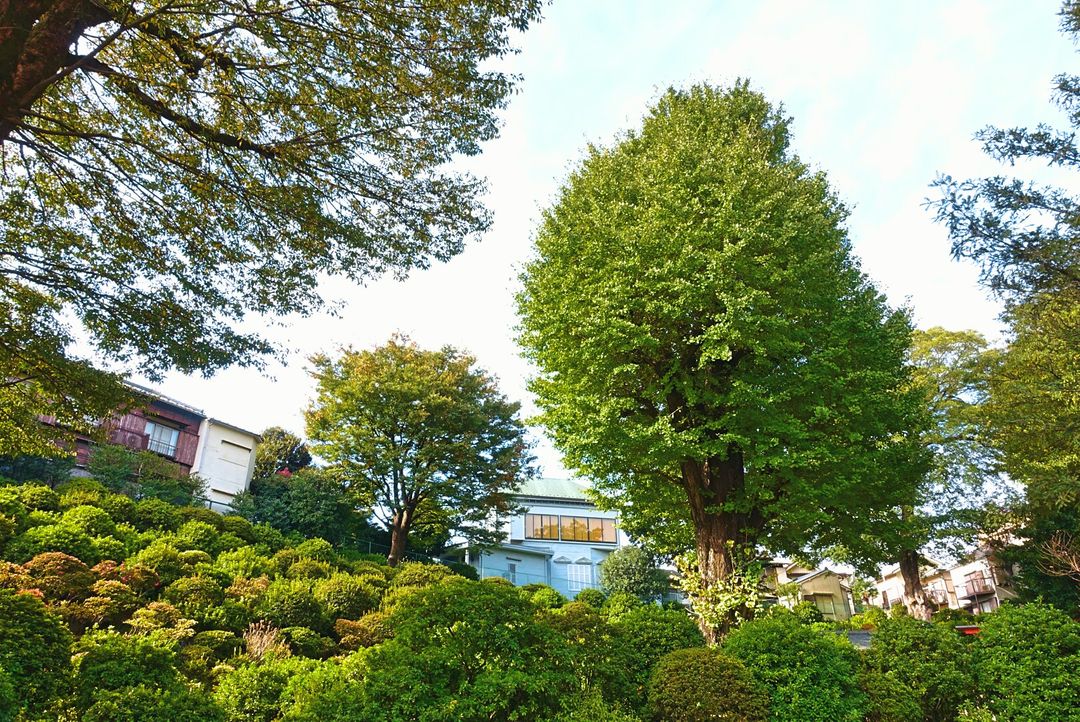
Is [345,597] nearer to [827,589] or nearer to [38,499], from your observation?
[38,499]

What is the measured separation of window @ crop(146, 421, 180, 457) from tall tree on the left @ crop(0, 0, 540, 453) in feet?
72.1

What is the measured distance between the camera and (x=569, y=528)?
39188 mm

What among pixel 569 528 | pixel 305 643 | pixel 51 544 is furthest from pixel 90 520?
pixel 569 528

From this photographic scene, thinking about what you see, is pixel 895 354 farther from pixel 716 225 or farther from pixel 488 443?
pixel 488 443

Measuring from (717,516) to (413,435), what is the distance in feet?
48.5

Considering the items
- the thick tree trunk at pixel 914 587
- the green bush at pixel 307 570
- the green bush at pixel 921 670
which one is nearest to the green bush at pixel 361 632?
the green bush at pixel 307 570

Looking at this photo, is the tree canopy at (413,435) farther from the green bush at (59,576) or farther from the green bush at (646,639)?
the green bush at (646,639)

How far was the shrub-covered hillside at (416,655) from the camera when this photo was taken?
18.0 ft

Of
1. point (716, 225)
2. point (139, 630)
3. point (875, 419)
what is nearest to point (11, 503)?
point (139, 630)

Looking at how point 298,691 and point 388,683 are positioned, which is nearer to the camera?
point 388,683

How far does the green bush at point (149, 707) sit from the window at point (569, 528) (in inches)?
1349

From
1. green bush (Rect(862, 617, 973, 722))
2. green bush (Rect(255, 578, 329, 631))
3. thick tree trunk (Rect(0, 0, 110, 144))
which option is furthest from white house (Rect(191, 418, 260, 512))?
green bush (Rect(862, 617, 973, 722))

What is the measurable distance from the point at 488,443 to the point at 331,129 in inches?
713

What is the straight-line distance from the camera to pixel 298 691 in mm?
6398
